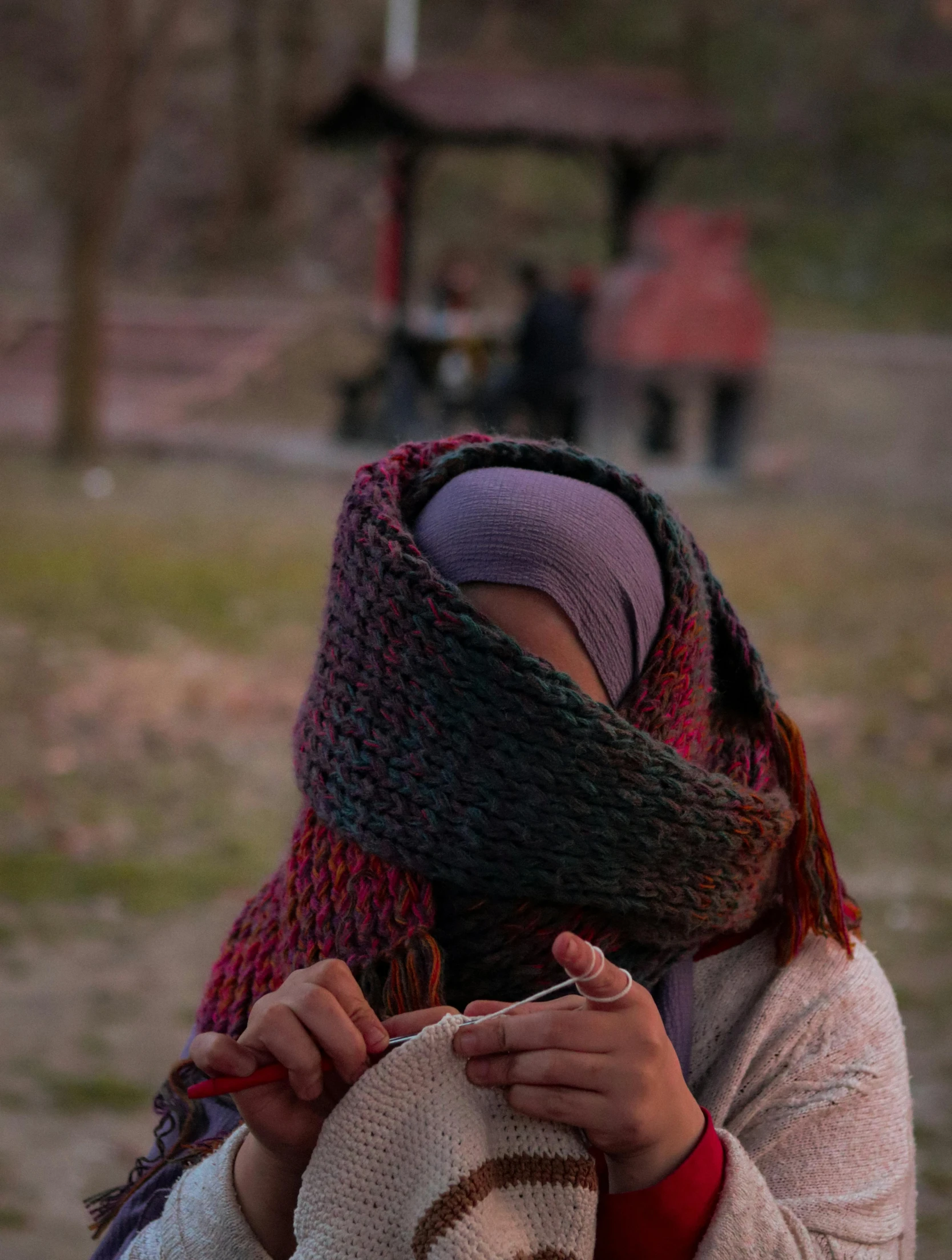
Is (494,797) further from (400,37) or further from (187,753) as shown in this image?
(400,37)

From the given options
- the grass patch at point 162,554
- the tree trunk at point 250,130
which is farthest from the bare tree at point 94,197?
the tree trunk at point 250,130

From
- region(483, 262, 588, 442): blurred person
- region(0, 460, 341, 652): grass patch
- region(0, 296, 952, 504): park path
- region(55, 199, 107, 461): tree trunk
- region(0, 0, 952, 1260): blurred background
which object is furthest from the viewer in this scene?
region(0, 296, 952, 504): park path

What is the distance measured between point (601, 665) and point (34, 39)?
105 feet

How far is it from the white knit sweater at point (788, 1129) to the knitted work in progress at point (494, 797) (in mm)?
64

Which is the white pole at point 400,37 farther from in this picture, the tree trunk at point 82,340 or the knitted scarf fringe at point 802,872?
the knitted scarf fringe at point 802,872

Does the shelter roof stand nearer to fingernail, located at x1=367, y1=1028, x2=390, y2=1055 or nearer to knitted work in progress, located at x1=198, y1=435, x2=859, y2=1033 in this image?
knitted work in progress, located at x1=198, y1=435, x2=859, y2=1033

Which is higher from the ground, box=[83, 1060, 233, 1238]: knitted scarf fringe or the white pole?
the white pole

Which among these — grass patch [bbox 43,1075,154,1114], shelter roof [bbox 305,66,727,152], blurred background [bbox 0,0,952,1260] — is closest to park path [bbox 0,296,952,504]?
blurred background [bbox 0,0,952,1260]

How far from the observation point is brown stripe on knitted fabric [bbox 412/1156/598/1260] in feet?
4.22

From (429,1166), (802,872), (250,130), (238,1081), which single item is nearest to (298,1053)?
(238,1081)

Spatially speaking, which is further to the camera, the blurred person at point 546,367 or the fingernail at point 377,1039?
the blurred person at point 546,367

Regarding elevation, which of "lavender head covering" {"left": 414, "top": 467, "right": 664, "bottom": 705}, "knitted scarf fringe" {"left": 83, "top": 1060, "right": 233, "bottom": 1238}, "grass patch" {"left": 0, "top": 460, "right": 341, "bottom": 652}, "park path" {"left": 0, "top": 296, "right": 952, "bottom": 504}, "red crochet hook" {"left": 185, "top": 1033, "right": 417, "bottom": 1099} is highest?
"lavender head covering" {"left": 414, "top": 467, "right": 664, "bottom": 705}

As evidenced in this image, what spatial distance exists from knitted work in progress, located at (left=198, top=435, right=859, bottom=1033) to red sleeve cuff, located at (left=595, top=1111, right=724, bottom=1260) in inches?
7.4

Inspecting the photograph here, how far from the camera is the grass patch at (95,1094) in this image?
378 centimetres
